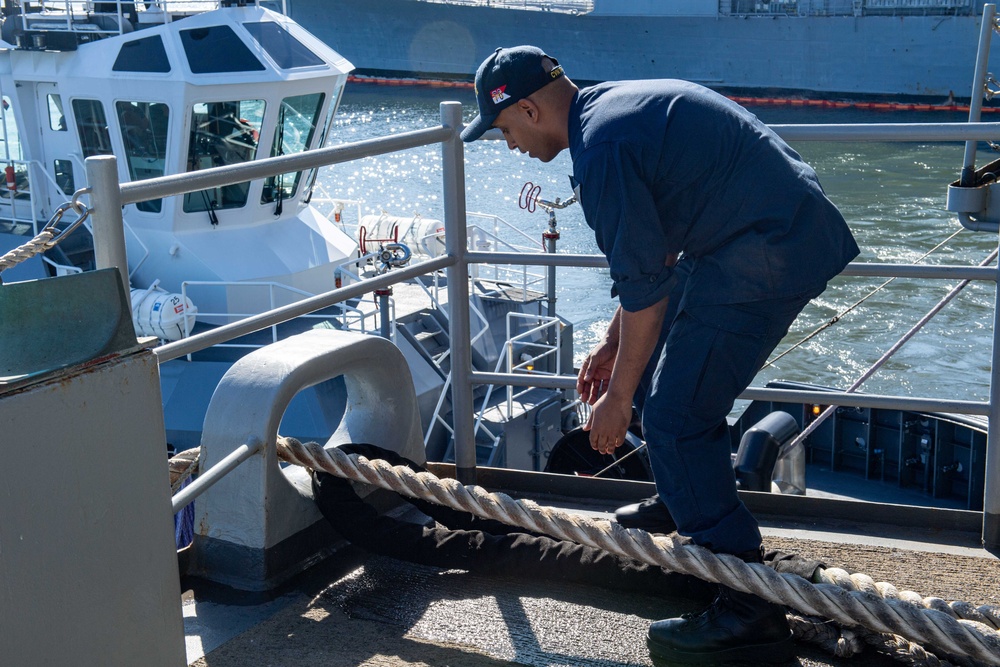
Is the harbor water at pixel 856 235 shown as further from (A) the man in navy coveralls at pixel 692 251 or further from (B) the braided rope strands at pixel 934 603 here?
(A) the man in navy coveralls at pixel 692 251

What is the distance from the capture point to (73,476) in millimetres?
1420

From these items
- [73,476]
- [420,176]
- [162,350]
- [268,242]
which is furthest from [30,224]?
[420,176]

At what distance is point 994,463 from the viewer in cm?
261

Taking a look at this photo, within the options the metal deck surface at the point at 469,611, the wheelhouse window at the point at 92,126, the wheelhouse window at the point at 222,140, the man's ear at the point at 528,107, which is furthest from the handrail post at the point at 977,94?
the wheelhouse window at the point at 92,126

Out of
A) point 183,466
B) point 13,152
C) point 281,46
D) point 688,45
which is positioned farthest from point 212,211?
point 688,45

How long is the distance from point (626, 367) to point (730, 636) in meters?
0.60

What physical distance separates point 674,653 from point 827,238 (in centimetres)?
89

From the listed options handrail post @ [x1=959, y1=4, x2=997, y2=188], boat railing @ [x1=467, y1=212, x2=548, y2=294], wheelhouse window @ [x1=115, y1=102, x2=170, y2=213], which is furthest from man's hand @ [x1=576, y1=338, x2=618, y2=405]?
wheelhouse window @ [x1=115, y1=102, x2=170, y2=213]

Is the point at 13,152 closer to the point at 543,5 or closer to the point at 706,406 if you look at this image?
the point at 706,406

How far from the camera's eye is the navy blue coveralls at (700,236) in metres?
1.91

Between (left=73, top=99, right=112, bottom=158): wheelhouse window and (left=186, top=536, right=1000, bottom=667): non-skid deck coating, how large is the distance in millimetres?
9481

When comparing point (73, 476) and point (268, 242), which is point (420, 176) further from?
point (73, 476)

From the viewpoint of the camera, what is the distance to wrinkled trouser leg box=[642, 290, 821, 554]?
2021mm

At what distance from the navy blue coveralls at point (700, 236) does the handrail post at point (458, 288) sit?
3.00 ft
